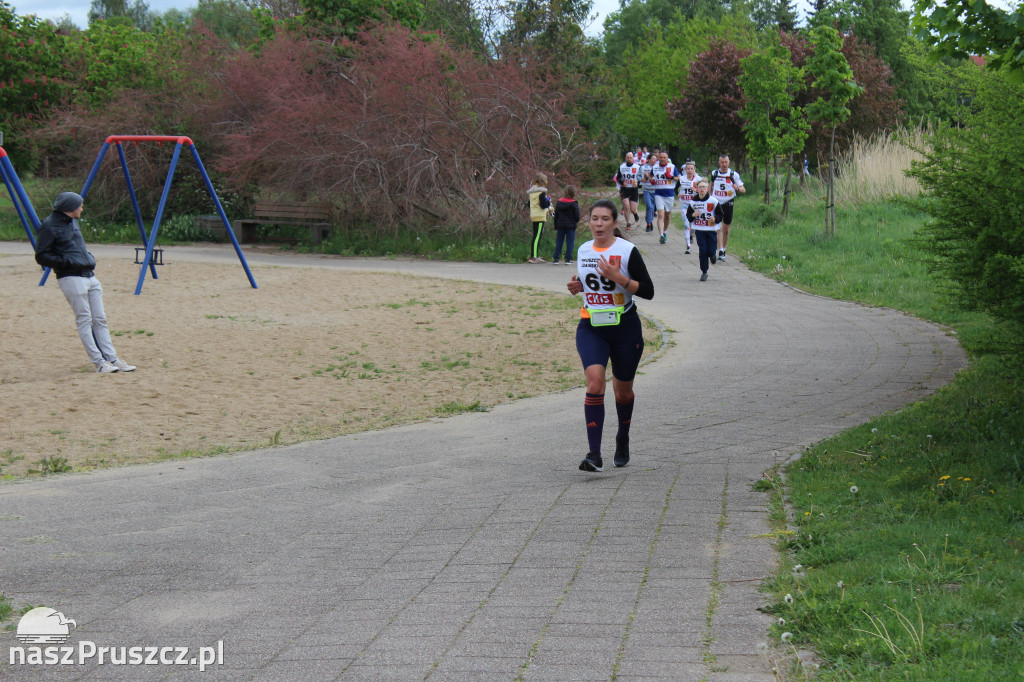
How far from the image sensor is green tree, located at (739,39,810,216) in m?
24.4

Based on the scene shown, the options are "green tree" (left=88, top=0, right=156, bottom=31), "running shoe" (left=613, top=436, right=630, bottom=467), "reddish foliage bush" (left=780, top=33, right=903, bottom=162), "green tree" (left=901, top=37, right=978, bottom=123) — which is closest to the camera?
"running shoe" (left=613, top=436, right=630, bottom=467)

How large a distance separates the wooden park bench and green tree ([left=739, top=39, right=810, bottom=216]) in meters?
10.7

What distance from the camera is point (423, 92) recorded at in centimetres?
2308

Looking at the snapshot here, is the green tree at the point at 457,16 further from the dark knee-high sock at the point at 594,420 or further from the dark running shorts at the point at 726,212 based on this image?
the dark knee-high sock at the point at 594,420

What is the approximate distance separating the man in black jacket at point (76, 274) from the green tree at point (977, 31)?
8248 mm

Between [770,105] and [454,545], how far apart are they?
22.3 meters

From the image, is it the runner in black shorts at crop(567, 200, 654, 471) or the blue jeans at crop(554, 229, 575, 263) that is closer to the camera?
the runner in black shorts at crop(567, 200, 654, 471)

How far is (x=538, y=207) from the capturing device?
20.9 m

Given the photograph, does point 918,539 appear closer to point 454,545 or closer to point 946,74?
point 454,545

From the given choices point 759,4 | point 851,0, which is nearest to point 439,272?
point 851,0

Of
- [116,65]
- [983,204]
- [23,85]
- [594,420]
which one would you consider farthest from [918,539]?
[23,85]

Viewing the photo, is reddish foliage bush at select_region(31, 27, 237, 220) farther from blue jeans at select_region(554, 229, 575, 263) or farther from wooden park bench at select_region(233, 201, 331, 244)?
blue jeans at select_region(554, 229, 575, 263)

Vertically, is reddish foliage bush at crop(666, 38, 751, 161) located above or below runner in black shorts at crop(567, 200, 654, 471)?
above

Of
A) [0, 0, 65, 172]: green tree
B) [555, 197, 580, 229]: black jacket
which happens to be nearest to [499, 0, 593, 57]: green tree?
[0, 0, 65, 172]: green tree
